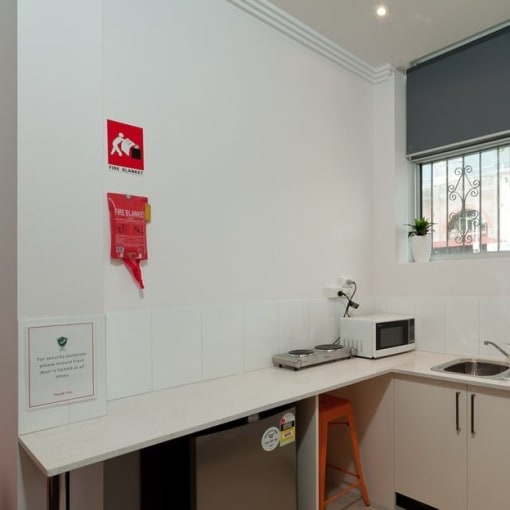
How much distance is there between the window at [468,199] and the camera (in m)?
2.75

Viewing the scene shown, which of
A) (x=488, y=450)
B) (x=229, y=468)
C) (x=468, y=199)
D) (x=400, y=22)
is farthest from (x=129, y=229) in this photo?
(x=468, y=199)

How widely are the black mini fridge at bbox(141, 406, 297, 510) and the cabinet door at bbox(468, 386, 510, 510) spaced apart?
3.01ft

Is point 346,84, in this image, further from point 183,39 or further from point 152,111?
point 152,111

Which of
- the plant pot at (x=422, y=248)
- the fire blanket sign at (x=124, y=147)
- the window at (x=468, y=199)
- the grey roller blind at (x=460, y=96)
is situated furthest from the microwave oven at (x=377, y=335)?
the fire blanket sign at (x=124, y=147)

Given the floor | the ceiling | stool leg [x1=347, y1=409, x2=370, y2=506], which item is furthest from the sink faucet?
the ceiling

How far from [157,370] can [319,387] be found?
2.46ft

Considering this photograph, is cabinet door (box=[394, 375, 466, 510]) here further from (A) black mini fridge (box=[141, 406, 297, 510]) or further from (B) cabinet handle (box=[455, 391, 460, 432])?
(A) black mini fridge (box=[141, 406, 297, 510])

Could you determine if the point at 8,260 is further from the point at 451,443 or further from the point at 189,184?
the point at 451,443

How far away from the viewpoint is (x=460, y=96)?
282 cm

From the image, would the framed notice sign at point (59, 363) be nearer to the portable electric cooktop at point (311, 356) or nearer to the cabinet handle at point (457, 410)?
the portable electric cooktop at point (311, 356)

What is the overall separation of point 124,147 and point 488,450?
223 centimetres

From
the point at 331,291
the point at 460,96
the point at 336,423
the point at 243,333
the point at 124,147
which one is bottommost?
the point at 336,423

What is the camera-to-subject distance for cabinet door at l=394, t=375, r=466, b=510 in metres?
2.08

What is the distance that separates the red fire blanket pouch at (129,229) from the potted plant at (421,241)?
199cm
